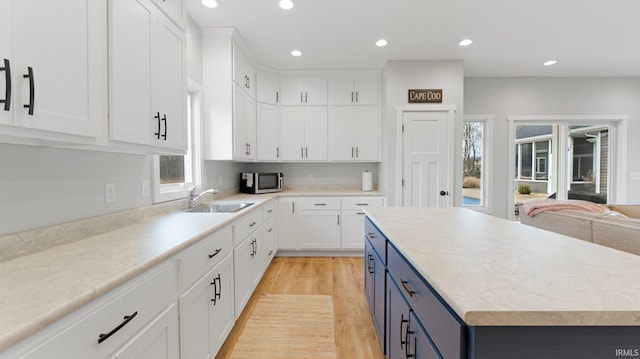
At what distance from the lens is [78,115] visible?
3.58 ft

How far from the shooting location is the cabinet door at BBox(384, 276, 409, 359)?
1.21 meters

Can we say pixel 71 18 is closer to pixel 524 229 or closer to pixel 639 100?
pixel 524 229

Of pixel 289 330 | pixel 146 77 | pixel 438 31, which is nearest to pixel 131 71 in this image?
pixel 146 77

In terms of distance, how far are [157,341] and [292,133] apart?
332 centimetres

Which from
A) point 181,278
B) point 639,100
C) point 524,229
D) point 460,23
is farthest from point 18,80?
point 639,100

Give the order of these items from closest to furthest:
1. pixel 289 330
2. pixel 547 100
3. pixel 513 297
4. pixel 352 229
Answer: pixel 513 297, pixel 289 330, pixel 352 229, pixel 547 100

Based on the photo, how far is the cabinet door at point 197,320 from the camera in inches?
52.4

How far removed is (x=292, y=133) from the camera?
4.13m

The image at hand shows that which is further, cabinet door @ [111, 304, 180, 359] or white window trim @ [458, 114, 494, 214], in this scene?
white window trim @ [458, 114, 494, 214]

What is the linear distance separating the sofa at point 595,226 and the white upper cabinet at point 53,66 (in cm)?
315

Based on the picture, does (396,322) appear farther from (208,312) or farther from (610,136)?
(610,136)

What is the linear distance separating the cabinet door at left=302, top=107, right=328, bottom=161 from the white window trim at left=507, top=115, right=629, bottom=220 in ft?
9.84

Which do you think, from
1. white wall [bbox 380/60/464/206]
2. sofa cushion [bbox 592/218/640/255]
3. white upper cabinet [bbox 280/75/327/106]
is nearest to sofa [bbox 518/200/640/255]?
sofa cushion [bbox 592/218/640/255]

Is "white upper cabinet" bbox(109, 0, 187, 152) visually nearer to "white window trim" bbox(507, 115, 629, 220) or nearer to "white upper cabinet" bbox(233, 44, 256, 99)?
"white upper cabinet" bbox(233, 44, 256, 99)
